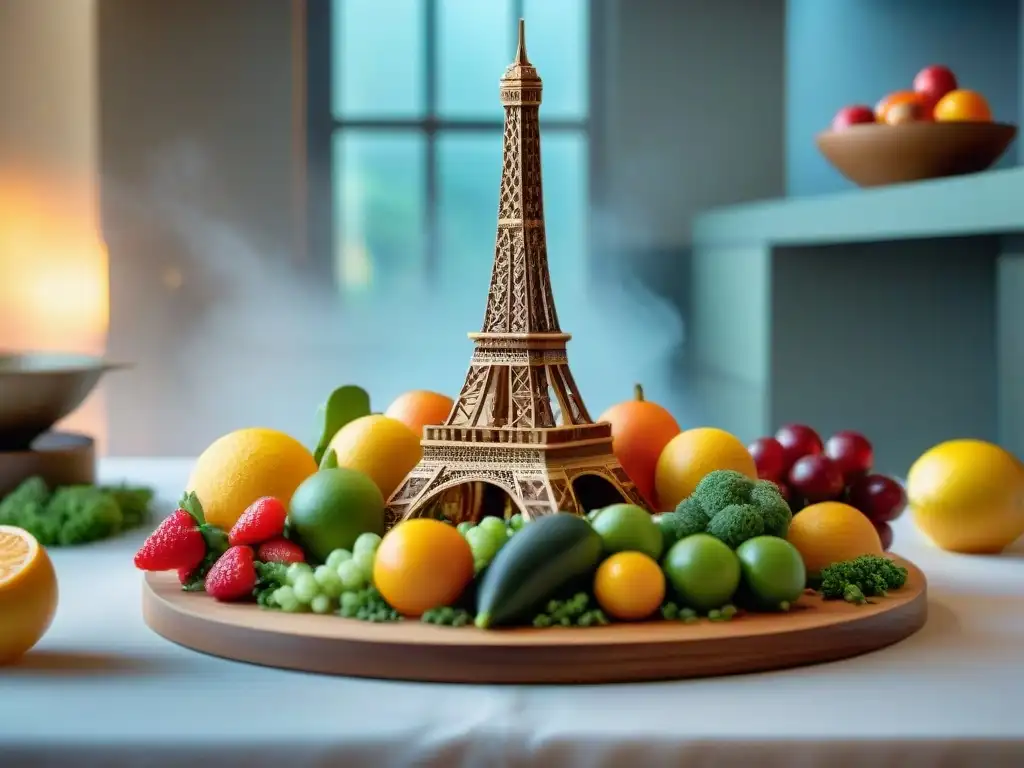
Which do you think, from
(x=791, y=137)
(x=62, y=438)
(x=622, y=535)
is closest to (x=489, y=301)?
(x=622, y=535)

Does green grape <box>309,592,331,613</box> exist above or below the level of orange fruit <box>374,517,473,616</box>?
below

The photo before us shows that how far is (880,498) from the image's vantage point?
1254mm

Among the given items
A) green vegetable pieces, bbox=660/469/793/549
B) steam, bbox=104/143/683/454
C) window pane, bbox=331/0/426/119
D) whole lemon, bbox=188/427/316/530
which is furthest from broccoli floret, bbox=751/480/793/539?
window pane, bbox=331/0/426/119

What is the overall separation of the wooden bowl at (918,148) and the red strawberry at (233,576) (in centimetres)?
161

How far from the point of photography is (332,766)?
69cm

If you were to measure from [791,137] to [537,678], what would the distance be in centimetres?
337

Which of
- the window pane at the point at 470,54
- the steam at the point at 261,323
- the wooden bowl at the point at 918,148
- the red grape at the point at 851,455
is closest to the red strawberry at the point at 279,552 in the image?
the red grape at the point at 851,455

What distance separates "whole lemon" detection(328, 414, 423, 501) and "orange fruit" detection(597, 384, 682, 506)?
0.19 meters

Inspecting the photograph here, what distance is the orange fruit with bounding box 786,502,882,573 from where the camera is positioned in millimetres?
1014

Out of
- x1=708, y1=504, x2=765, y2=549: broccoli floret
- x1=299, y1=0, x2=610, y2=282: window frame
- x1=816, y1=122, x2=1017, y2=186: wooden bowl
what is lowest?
x1=708, y1=504, x2=765, y2=549: broccoli floret

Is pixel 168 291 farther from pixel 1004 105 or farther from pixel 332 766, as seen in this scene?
pixel 332 766

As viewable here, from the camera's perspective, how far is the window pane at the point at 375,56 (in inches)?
161

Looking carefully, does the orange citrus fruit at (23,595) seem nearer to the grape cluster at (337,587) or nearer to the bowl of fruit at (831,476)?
the grape cluster at (337,587)

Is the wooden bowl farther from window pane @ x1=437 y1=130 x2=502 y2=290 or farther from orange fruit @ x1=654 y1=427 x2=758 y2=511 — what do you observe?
window pane @ x1=437 y1=130 x2=502 y2=290
